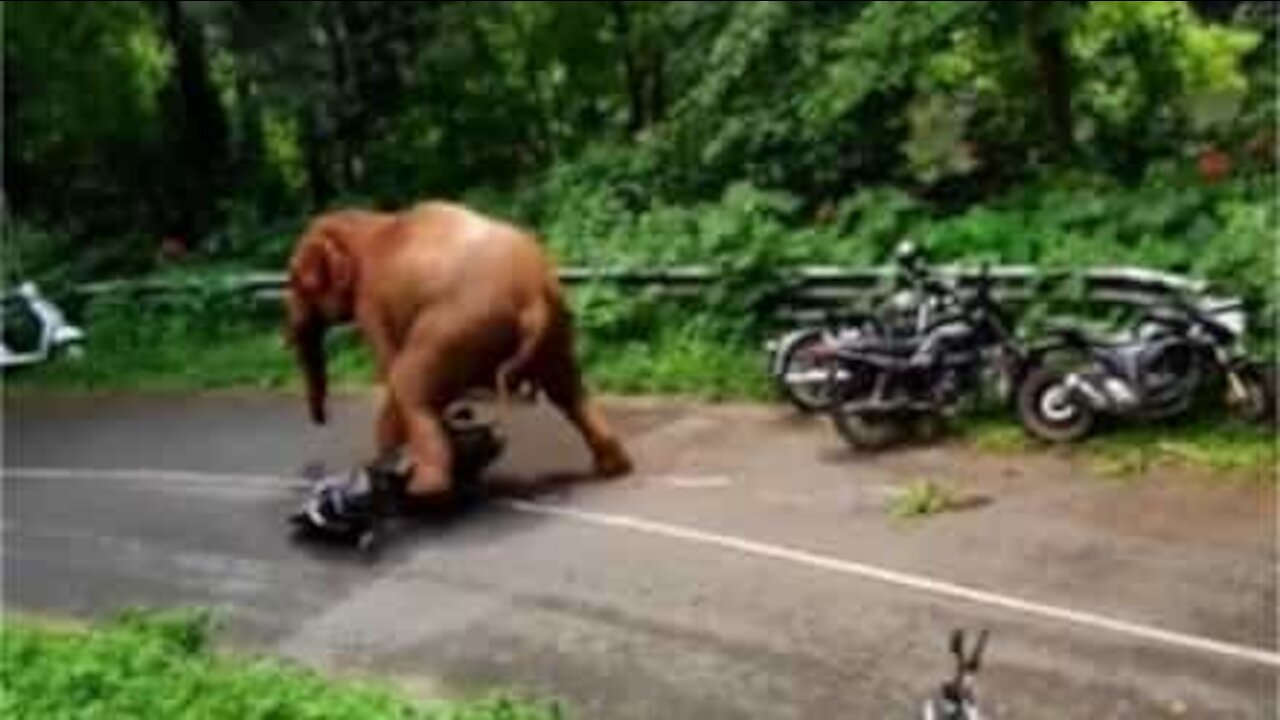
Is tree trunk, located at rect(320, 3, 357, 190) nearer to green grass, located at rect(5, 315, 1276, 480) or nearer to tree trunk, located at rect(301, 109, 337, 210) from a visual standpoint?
tree trunk, located at rect(301, 109, 337, 210)

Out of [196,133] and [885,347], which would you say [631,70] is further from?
[885,347]

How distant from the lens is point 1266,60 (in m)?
19.4

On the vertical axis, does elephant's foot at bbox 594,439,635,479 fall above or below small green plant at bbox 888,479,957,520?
above

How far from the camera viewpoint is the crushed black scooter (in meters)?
13.3

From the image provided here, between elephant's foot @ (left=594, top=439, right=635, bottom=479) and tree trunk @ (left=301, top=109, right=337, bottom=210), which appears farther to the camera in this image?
tree trunk @ (left=301, top=109, right=337, bottom=210)

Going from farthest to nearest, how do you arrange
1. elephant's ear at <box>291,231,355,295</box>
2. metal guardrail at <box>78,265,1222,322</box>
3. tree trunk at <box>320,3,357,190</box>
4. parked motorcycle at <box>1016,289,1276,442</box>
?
tree trunk at <box>320,3,357,190</box> < elephant's ear at <box>291,231,355,295</box> < metal guardrail at <box>78,265,1222,322</box> < parked motorcycle at <box>1016,289,1276,442</box>

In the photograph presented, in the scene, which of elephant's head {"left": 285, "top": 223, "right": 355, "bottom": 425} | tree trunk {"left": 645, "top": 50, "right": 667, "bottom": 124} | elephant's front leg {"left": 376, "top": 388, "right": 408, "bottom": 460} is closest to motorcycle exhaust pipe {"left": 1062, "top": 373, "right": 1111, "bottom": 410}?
elephant's front leg {"left": 376, "top": 388, "right": 408, "bottom": 460}

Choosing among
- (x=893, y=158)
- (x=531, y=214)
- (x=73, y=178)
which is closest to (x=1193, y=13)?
(x=893, y=158)

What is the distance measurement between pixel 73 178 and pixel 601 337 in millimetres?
10885

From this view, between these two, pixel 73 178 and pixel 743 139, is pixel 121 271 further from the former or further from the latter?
pixel 743 139

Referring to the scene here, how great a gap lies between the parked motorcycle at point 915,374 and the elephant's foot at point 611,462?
140 centimetres

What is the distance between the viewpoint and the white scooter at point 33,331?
68.3ft

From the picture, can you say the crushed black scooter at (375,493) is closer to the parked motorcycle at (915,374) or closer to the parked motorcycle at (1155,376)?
the parked motorcycle at (915,374)

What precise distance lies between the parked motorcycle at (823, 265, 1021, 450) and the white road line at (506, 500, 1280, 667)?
1774 millimetres
